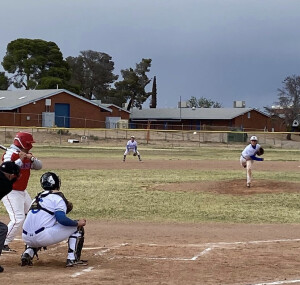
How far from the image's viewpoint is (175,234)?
12.6 m

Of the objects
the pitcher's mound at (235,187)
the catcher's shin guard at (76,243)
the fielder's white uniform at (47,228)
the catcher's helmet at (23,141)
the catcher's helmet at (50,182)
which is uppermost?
the catcher's helmet at (23,141)

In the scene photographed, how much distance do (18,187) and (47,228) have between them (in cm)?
150

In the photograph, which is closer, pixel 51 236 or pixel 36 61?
pixel 51 236

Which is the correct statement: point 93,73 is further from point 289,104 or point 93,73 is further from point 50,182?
point 50,182

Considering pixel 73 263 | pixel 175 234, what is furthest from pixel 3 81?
pixel 73 263

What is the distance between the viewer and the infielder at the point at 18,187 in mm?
10141

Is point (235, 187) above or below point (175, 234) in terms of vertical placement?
above

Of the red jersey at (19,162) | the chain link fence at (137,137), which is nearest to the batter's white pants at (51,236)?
the red jersey at (19,162)

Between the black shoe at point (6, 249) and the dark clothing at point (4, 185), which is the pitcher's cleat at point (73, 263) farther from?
the black shoe at point (6, 249)

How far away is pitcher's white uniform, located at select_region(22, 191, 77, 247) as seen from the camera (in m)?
8.98

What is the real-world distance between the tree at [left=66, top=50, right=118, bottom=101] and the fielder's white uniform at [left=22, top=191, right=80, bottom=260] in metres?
104

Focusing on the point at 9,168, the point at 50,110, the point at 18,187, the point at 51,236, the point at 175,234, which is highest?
the point at 50,110

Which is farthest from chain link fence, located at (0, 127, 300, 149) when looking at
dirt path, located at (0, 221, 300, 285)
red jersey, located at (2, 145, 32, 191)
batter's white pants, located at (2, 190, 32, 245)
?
batter's white pants, located at (2, 190, 32, 245)

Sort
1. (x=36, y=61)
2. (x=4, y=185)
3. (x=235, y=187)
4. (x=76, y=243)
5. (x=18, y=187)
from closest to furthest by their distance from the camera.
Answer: (x=4, y=185) < (x=76, y=243) < (x=18, y=187) < (x=235, y=187) < (x=36, y=61)
